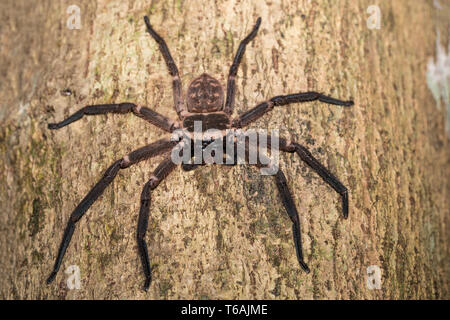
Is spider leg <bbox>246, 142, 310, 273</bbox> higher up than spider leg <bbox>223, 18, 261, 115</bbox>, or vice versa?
spider leg <bbox>223, 18, 261, 115</bbox>

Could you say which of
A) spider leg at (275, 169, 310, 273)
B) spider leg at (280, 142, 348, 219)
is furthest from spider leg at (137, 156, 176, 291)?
spider leg at (280, 142, 348, 219)

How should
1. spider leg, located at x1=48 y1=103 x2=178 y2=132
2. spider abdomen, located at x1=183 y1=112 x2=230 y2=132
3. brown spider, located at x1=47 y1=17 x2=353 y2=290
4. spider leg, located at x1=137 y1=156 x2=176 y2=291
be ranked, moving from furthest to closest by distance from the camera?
spider abdomen, located at x1=183 y1=112 x2=230 y2=132, spider leg, located at x1=48 y1=103 x2=178 y2=132, brown spider, located at x1=47 y1=17 x2=353 y2=290, spider leg, located at x1=137 y1=156 x2=176 y2=291

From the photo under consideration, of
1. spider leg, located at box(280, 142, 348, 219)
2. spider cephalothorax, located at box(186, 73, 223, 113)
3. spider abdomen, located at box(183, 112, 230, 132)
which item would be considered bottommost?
spider leg, located at box(280, 142, 348, 219)

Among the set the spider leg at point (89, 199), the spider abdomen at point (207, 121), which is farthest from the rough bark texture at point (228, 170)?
the spider abdomen at point (207, 121)

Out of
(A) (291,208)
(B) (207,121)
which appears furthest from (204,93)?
(A) (291,208)

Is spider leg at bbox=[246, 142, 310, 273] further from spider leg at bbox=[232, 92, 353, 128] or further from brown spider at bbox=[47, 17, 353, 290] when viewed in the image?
spider leg at bbox=[232, 92, 353, 128]

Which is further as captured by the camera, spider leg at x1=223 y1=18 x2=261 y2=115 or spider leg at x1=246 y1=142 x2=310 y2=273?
spider leg at x1=223 y1=18 x2=261 y2=115

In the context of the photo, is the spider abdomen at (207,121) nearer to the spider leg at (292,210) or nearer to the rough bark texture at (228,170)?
the rough bark texture at (228,170)
